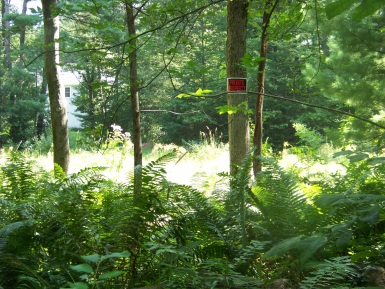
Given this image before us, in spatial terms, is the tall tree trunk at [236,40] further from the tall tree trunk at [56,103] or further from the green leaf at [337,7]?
the green leaf at [337,7]

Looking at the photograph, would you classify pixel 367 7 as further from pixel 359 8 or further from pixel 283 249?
pixel 283 249

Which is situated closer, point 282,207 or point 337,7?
point 337,7

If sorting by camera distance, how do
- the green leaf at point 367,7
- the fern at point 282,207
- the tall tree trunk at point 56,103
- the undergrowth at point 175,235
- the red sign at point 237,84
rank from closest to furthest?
1. the green leaf at point 367,7
2. the undergrowth at point 175,235
3. the fern at point 282,207
4. the red sign at point 237,84
5. the tall tree trunk at point 56,103

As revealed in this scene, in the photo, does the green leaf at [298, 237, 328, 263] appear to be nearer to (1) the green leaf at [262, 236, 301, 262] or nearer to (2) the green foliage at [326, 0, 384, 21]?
(1) the green leaf at [262, 236, 301, 262]

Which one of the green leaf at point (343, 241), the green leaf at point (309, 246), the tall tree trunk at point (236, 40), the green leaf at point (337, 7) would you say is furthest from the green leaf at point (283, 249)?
the tall tree trunk at point (236, 40)

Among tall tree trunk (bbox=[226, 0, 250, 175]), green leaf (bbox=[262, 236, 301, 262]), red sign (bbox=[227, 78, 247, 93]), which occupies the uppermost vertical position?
tall tree trunk (bbox=[226, 0, 250, 175])

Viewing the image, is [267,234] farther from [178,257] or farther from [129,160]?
[129,160]

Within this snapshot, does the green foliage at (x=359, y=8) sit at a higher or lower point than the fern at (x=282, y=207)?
higher

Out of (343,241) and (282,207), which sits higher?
(343,241)

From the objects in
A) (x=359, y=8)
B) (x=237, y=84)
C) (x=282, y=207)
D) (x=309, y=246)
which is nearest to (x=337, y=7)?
(x=359, y=8)

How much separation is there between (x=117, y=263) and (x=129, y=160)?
24.7 ft

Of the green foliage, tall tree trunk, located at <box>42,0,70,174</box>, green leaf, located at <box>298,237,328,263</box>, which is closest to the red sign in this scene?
tall tree trunk, located at <box>42,0,70,174</box>

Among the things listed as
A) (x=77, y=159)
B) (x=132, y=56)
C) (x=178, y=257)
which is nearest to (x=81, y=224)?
(x=178, y=257)

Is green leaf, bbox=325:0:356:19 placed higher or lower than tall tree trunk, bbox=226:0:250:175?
lower
